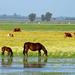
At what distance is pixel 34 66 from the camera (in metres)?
27.7

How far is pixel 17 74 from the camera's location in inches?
920

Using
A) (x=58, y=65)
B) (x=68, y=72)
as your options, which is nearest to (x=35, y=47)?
(x=58, y=65)

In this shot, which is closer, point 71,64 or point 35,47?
point 71,64

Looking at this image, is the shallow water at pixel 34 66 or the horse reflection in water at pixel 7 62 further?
the horse reflection in water at pixel 7 62

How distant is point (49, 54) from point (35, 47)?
1272mm

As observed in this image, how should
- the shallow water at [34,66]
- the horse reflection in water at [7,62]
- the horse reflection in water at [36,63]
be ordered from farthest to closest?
1. the horse reflection in water at [7,62]
2. the horse reflection in water at [36,63]
3. the shallow water at [34,66]

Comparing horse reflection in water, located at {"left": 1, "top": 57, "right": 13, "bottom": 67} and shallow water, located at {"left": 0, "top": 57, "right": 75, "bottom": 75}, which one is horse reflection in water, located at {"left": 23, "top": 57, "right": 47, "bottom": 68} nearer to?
shallow water, located at {"left": 0, "top": 57, "right": 75, "bottom": 75}

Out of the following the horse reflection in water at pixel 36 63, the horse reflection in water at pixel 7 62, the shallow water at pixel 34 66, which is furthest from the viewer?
the horse reflection in water at pixel 7 62

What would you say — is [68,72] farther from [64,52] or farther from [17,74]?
[64,52]

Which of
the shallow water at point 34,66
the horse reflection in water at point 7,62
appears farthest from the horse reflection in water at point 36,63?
the horse reflection in water at point 7,62

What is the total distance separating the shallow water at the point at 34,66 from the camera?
2447 centimetres

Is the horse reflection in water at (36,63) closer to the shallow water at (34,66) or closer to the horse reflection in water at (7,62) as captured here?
the shallow water at (34,66)

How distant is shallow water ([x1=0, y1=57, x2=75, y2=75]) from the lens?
24469 millimetres

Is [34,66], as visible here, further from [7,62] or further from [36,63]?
[7,62]
